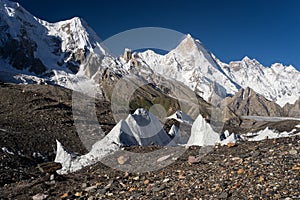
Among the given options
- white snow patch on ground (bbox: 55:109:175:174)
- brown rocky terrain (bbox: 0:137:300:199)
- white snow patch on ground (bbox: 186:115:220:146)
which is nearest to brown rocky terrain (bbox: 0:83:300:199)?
brown rocky terrain (bbox: 0:137:300:199)

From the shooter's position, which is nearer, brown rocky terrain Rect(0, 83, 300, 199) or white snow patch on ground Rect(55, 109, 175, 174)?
brown rocky terrain Rect(0, 83, 300, 199)

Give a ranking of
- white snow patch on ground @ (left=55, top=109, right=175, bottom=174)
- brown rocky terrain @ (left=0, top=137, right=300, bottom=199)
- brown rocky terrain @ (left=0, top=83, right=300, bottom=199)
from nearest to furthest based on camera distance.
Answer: brown rocky terrain @ (left=0, top=137, right=300, bottom=199), brown rocky terrain @ (left=0, top=83, right=300, bottom=199), white snow patch on ground @ (left=55, top=109, right=175, bottom=174)

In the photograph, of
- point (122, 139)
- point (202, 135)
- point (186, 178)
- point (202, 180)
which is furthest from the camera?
point (202, 135)

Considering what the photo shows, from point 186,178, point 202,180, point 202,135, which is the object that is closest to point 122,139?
point 202,135

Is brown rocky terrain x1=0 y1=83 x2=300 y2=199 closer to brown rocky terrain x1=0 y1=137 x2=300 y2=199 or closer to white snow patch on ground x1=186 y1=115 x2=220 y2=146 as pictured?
brown rocky terrain x1=0 y1=137 x2=300 y2=199

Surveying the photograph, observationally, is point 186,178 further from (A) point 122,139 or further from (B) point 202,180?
(A) point 122,139

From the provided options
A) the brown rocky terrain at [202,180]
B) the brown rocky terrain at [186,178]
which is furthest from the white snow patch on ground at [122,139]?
the brown rocky terrain at [202,180]

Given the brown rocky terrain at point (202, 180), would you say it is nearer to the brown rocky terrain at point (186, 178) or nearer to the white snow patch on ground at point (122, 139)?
the brown rocky terrain at point (186, 178)

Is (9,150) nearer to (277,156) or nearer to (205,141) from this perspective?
(205,141)

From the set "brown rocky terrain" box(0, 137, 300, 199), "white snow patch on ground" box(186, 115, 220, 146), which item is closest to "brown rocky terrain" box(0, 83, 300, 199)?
"brown rocky terrain" box(0, 137, 300, 199)

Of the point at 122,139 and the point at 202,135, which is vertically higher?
the point at 202,135

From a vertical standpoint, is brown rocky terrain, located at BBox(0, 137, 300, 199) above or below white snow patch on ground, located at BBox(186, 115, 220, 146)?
below

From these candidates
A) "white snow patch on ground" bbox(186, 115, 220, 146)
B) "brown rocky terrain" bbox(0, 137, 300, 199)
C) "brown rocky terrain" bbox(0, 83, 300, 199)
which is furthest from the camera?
"white snow patch on ground" bbox(186, 115, 220, 146)

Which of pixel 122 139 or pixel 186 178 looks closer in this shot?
pixel 186 178
